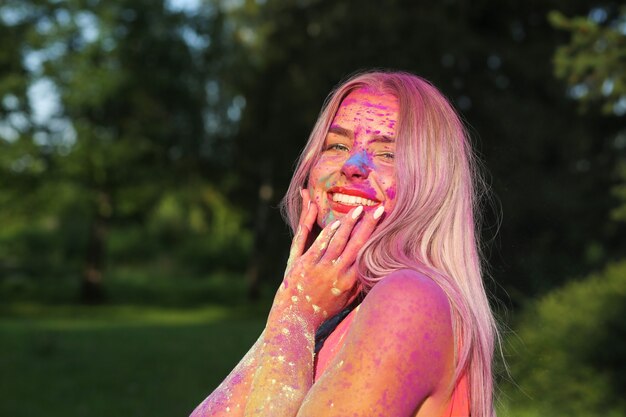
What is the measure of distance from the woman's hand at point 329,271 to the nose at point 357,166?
0.08 m

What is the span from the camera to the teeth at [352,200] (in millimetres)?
2023

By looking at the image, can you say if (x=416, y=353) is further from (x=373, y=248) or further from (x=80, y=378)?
(x=80, y=378)

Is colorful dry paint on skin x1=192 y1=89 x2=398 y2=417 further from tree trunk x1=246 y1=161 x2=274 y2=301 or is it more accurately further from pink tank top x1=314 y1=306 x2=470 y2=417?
tree trunk x1=246 y1=161 x2=274 y2=301

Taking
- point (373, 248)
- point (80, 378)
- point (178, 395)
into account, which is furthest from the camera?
point (80, 378)

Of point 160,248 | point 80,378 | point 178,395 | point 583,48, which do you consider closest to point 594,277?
point 583,48

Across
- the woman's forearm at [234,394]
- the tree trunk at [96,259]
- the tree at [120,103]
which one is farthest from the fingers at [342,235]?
the tree trunk at [96,259]

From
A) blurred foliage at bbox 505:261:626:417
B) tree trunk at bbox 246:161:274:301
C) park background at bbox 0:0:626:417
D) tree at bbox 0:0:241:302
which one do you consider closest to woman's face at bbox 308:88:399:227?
park background at bbox 0:0:626:417

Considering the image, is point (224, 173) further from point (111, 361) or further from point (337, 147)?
point (337, 147)

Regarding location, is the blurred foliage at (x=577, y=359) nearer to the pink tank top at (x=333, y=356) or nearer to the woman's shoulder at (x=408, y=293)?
the pink tank top at (x=333, y=356)

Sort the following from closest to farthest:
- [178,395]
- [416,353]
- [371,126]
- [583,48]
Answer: [416,353], [371,126], [583,48], [178,395]

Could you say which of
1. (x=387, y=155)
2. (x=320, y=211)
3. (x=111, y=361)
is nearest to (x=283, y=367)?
(x=320, y=211)

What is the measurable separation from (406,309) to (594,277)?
29.5 feet

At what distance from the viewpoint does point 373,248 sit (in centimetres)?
193

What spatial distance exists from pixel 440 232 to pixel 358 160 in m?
0.26
